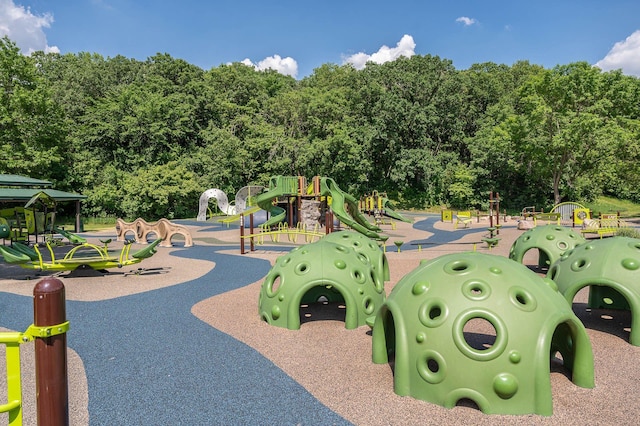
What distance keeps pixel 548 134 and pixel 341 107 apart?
2257cm

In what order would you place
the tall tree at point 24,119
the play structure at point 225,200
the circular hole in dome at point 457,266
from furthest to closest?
the play structure at point 225,200 → the tall tree at point 24,119 → the circular hole in dome at point 457,266

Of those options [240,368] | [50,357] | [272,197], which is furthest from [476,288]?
[272,197]

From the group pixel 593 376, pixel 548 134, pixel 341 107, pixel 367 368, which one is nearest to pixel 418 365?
pixel 367 368

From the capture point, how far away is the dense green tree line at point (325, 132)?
38.1m

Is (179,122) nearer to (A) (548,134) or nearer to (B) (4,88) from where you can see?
(B) (4,88)

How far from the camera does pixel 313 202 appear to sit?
28094 millimetres

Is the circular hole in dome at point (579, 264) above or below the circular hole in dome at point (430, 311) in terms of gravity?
above

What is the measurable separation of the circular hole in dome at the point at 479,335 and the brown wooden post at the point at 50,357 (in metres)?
5.46

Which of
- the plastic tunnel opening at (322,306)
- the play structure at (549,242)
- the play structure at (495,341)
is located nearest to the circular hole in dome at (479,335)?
the play structure at (495,341)

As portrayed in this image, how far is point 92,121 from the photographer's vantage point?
148 feet

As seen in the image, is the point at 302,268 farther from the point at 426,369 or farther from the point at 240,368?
the point at 426,369

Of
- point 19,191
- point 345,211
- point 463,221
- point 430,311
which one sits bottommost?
point 463,221

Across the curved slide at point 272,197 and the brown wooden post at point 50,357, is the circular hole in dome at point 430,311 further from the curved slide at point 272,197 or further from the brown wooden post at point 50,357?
the curved slide at point 272,197

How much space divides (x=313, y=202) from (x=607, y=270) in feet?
71.9
